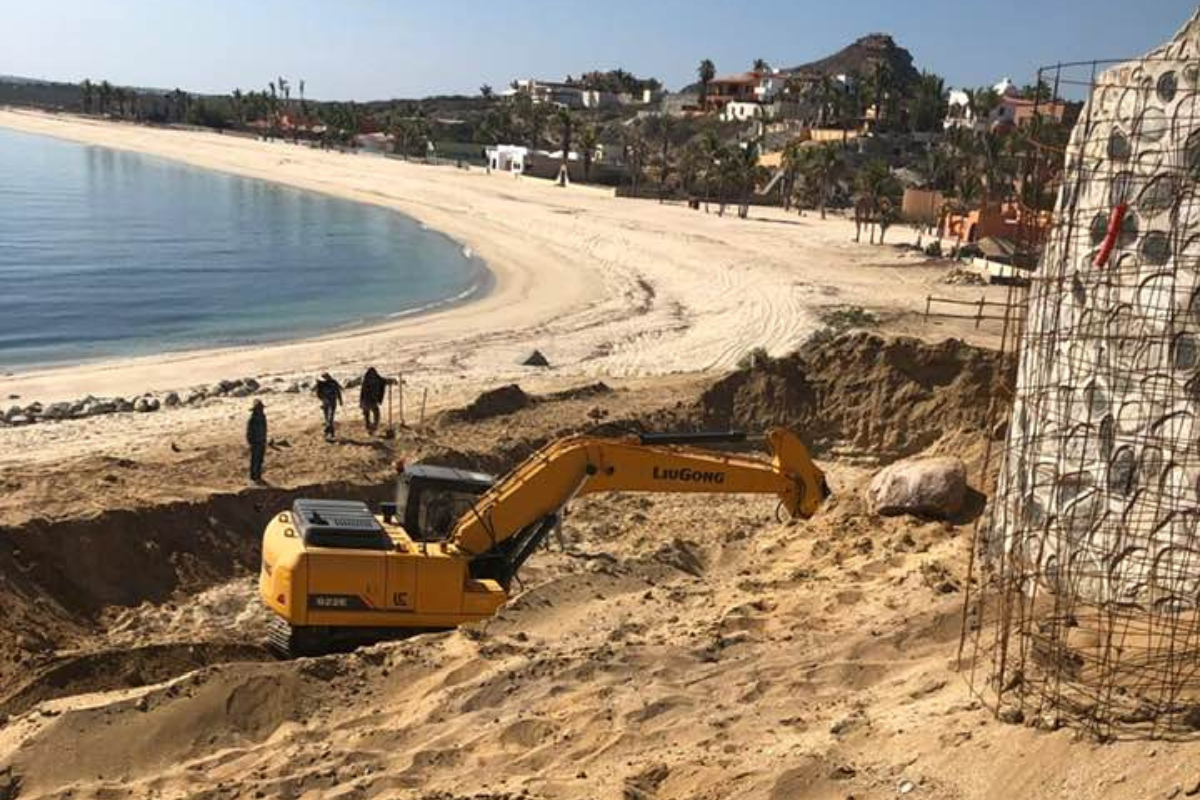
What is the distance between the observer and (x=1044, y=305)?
33.7 ft

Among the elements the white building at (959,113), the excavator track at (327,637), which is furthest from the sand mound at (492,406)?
the white building at (959,113)

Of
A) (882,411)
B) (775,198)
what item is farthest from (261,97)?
(882,411)

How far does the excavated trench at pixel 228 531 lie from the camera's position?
12.1 meters

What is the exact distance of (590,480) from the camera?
12398mm

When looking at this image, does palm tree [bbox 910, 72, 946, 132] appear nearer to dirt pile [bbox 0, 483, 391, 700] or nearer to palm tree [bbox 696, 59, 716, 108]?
palm tree [bbox 696, 59, 716, 108]

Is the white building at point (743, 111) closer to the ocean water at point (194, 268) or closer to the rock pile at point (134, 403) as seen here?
the ocean water at point (194, 268)

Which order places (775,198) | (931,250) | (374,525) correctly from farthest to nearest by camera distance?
1. (775,198)
2. (931,250)
3. (374,525)

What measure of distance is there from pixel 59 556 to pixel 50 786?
6042mm

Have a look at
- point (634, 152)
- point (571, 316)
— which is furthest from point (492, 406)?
point (634, 152)

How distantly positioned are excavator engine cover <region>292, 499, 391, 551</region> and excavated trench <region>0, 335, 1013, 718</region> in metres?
1.75

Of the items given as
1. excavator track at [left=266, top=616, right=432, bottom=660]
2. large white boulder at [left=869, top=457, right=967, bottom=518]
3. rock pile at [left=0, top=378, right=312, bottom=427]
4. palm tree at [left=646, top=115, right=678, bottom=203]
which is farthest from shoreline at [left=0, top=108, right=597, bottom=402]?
palm tree at [left=646, top=115, right=678, bottom=203]

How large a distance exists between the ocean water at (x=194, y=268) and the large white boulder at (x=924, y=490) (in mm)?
25744

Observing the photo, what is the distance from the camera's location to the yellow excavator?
36.8ft

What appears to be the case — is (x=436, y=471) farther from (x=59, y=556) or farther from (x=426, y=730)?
(x=59, y=556)
